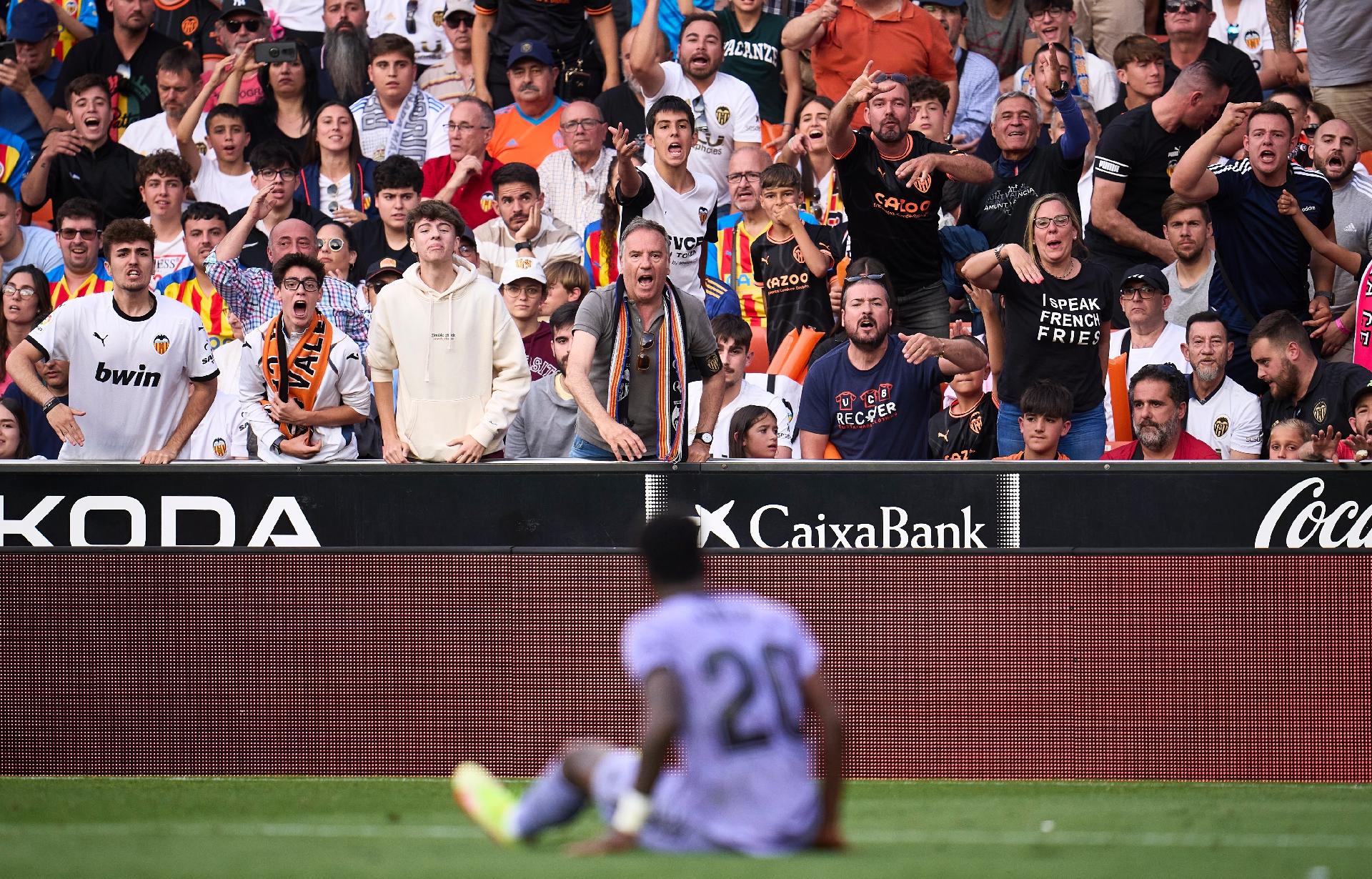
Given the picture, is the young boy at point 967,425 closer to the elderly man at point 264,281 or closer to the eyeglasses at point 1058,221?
the eyeglasses at point 1058,221

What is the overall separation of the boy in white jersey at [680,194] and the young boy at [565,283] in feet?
2.47

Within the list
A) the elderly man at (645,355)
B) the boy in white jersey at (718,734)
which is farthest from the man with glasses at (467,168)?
the boy in white jersey at (718,734)

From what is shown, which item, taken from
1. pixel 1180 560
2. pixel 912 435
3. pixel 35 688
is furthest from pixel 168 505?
pixel 1180 560

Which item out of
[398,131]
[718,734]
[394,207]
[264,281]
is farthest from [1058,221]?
[398,131]

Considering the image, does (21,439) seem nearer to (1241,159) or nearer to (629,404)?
(629,404)

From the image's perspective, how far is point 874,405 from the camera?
9258 mm

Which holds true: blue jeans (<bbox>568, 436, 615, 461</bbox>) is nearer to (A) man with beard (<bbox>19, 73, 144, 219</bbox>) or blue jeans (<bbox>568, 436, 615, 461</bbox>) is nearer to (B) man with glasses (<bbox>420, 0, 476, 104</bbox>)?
(A) man with beard (<bbox>19, 73, 144, 219</bbox>)

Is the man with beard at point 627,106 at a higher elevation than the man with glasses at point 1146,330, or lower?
higher

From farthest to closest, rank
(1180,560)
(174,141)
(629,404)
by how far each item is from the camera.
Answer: (174,141)
(629,404)
(1180,560)

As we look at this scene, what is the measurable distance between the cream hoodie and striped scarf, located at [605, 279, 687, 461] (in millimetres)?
502

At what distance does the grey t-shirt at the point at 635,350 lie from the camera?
329 inches

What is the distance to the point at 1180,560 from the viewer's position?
25.3 ft

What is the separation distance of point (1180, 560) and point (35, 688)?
5617mm

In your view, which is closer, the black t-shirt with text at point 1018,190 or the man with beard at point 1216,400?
the man with beard at point 1216,400
